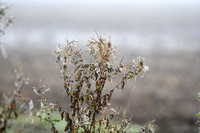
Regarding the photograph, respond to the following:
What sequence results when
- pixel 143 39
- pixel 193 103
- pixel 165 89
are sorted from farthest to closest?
pixel 143 39 < pixel 165 89 < pixel 193 103

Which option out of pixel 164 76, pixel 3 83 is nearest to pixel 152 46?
pixel 164 76

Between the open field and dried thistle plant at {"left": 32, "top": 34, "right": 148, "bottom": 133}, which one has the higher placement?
the open field

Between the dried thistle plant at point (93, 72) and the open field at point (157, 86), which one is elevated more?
the open field at point (157, 86)

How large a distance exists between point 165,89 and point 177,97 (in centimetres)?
41

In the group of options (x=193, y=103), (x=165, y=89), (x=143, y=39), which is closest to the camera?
(x=193, y=103)

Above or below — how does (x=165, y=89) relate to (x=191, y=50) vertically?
below

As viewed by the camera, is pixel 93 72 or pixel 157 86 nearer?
pixel 93 72

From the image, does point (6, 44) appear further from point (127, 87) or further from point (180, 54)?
point (180, 54)

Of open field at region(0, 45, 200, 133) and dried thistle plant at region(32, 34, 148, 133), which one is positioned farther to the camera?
open field at region(0, 45, 200, 133)

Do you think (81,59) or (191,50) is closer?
(81,59)

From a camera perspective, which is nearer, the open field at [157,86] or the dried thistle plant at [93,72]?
the dried thistle plant at [93,72]

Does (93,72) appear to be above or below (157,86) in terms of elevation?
below

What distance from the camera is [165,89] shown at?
6578 millimetres

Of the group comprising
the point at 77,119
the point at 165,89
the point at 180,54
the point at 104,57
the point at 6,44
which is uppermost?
the point at 180,54
